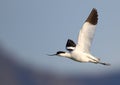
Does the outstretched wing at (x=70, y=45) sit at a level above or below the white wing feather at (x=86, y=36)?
below

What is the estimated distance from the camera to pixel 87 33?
33.9 m

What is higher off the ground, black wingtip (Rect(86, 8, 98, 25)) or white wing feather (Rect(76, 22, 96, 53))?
black wingtip (Rect(86, 8, 98, 25))

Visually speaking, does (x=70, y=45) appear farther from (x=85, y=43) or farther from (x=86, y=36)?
(x=86, y=36)

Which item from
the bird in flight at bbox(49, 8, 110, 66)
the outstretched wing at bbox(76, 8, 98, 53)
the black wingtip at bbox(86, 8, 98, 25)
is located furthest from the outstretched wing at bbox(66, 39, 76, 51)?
the black wingtip at bbox(86, 8, 98, 25)

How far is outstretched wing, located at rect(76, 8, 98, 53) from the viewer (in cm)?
3369

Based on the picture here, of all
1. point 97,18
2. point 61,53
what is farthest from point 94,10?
point 61,53

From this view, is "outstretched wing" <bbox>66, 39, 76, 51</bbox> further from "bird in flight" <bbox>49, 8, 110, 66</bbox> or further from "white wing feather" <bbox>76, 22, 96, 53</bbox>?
"white wing feather" <bbox>76, 22, 96, 53</bbox>

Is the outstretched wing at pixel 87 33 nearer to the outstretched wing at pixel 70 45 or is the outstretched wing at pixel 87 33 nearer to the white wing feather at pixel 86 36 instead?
the white wing feather at pixel 86 36

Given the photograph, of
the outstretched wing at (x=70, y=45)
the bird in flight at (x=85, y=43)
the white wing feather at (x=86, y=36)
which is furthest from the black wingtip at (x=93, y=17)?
the outstretched wing at (x=70, y=45)

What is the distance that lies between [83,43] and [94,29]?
2.78 feet

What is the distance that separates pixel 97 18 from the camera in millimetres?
33500

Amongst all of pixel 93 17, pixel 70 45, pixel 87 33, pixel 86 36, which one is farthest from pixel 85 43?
pixel 93 17

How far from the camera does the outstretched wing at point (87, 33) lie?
111ft

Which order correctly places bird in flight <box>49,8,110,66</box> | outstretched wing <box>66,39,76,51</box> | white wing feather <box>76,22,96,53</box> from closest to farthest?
bird in flight <box>49,8,110,66</box> < white wing feather <box>76,22,96,53</box> < outstretched wing <box>66,39,76,51</box>
